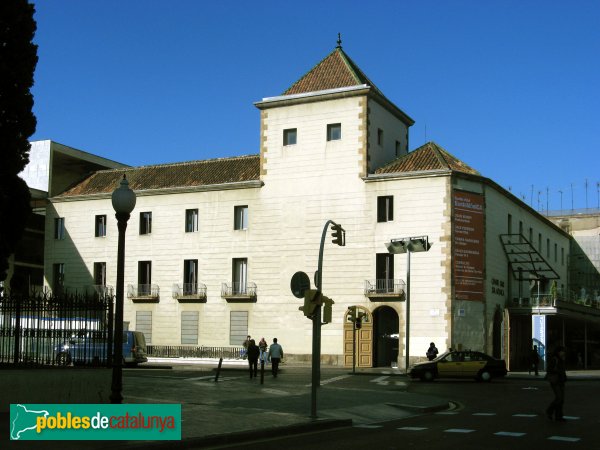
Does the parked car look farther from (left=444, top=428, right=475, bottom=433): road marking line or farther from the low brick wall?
(left=444, top=428, right=475, bottom=433): road marking line

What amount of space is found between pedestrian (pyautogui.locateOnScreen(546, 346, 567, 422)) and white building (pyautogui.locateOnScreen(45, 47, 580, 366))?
25029 mm

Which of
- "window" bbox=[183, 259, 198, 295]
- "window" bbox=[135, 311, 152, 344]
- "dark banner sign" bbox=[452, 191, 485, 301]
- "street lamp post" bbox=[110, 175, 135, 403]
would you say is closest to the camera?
"street lamp post" bbox=[110, 175, 135, 403]

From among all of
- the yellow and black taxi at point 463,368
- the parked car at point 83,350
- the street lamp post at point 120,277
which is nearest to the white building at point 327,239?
the yellow and black taxi at point 463,368

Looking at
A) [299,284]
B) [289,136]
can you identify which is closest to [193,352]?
[289,136]

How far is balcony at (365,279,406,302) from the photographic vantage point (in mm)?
44438

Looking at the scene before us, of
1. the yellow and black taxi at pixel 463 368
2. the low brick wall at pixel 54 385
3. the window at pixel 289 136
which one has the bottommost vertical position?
the yellow and black taxi at pixel 463 368

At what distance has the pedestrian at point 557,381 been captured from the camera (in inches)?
702

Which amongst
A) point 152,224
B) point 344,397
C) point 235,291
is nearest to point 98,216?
point 152,224

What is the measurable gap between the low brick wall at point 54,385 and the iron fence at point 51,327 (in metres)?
0.55

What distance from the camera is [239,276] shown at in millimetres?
49875

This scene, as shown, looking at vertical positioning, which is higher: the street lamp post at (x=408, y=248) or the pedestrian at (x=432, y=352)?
the street lamp post at (x=408, y=248)

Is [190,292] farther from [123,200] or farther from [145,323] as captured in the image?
[123,200]

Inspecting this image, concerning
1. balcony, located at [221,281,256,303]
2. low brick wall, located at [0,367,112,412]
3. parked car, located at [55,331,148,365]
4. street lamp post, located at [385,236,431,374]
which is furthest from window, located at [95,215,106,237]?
low brick wall, located at [0,367,112,412]

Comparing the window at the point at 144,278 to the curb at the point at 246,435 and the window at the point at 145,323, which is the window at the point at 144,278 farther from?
the curb at the point at 246,435
